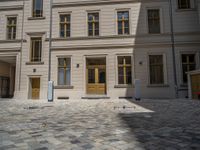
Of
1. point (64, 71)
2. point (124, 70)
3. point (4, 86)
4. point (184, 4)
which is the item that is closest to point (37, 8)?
point (64, 71)

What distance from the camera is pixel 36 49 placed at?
46.5 feet

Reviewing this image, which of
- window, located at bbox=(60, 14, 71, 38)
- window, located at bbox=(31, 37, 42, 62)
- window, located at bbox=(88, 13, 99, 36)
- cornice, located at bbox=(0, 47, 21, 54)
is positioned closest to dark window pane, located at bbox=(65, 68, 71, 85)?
window, located at bbox=(31, 37, 42, 62)

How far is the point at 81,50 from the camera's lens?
13.6 metres

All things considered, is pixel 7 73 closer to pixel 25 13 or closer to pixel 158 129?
pixel 25 13

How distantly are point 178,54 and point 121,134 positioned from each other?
1128 centimetres

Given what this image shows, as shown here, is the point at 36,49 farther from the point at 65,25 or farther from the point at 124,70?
the point at 124,70

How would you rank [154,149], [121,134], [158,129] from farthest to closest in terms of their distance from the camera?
[158,129], [121,134], [154,149]

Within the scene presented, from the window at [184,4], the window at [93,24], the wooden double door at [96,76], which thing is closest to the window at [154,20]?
the window at [184,4]

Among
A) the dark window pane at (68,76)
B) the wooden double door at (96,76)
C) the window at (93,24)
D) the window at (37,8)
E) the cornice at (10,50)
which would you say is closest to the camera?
the wooden double door at (96,76)

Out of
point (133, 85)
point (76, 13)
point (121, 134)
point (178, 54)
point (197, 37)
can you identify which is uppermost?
point (76, 13)

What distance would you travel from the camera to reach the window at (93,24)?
13820 millimetres

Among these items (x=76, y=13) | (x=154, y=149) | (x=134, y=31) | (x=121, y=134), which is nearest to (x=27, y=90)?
(x=76, y=13)

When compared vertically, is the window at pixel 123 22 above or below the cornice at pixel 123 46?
above

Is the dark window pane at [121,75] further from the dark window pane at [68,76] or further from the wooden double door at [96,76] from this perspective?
the dark window pane at [68,76]
